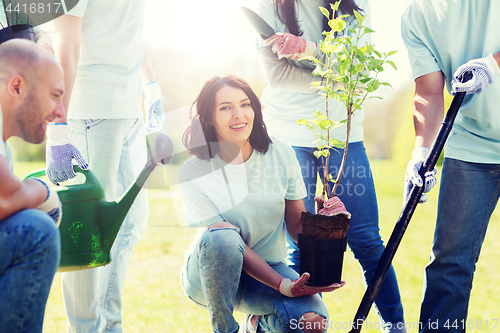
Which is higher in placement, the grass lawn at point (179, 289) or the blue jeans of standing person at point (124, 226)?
the blue jeans of standing person at point (124, 226)

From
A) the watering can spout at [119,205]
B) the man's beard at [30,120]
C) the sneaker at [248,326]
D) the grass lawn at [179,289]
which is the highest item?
the man's beard at [30,120]

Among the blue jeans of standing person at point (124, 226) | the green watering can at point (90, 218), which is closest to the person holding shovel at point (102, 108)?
the blue jeans of standing person at point (124, 226)

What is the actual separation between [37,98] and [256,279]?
911 mm

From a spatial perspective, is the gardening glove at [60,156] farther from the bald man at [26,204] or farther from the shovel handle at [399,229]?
the shovel handle at [399,229]

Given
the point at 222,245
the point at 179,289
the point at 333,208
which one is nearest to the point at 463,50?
the point at 333,208

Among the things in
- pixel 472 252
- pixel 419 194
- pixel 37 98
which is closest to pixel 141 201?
pixel 37 98

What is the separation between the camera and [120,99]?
1.66 m

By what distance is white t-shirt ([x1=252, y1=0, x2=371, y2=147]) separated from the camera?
1.65 meters

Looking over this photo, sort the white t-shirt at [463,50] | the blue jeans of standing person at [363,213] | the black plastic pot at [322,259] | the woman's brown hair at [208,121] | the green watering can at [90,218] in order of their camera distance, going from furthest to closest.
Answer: the blue jeans of standing person at [363,213]
the woman's brown hair at [208,121]
the white t-shirt at [463,50]
the black plastic pot at [322,259]
the green watering can at [90,218]

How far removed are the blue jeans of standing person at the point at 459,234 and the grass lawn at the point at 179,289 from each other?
638 mm

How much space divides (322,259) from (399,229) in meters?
0.27

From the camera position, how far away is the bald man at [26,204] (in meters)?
0.93

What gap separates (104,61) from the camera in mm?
1618

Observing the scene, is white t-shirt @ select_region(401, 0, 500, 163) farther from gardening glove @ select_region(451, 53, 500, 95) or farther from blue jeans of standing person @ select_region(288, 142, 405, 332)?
blue jeans of standing person @ select_region(288, 142, 405, 332)
